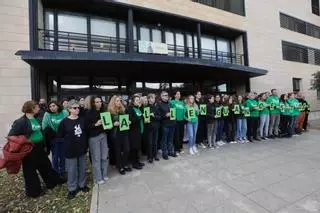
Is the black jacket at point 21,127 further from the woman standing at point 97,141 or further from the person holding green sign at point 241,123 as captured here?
the person holding green sign at point 241,123

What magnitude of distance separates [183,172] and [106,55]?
17.3 feet

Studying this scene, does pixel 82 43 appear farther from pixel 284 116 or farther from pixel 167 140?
pixel 284 116

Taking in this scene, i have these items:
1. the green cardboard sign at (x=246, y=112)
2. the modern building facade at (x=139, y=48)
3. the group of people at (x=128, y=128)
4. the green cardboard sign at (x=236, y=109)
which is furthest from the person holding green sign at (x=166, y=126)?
the green cardboard sign at (x=246, y=112)

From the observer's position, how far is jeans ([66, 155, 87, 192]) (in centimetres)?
381

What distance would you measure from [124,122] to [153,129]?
1.04 m

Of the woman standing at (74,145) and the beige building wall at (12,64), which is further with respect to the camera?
the beige building wall at (12,64)

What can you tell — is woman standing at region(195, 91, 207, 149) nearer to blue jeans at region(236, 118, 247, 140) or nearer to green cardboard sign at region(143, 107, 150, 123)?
blue jeans at region(236, 118, 247, 140)

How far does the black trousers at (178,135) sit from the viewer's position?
20.5ft

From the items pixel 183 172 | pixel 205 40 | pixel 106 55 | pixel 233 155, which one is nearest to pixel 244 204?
pixel 183 172

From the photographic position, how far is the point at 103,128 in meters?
4.36

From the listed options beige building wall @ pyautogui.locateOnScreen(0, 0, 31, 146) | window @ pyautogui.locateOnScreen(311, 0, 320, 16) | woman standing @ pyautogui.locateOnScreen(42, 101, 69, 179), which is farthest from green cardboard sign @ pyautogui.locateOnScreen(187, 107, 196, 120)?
window @ pyautogui.locateOnScreen(311, 0, 320, 16)

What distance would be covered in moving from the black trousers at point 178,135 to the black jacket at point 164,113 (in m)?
0.47

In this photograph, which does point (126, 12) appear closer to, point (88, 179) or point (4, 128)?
point (4, 128)

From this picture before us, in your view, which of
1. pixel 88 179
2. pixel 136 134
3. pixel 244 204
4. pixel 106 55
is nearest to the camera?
pixel 244 204
